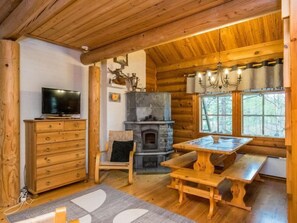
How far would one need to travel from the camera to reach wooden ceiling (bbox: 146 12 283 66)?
3.61 m

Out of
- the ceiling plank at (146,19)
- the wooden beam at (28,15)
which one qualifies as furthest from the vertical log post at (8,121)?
the ceiling plank at (146,19)

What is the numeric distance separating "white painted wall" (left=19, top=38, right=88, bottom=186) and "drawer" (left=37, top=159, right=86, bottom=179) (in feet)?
→ 1.61

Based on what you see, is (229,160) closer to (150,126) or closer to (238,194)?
(238,194)

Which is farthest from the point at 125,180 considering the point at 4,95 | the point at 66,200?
the point at 4,95

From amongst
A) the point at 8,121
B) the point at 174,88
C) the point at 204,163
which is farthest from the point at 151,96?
the point at 8,121

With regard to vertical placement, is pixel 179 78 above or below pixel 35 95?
above

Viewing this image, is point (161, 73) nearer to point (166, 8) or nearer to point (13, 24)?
point (166, 8)

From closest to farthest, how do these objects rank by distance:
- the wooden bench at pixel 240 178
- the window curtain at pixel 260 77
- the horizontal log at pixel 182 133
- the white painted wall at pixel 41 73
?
the wooden bench at pixel 240 178
the white painted wall at pixel 41 73
the window curtain at pixel 260 77
the horizontal log at pixel 182 133

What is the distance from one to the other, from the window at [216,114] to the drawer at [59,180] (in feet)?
9.84

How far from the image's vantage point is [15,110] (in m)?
2.70

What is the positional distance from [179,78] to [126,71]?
1.44 meters

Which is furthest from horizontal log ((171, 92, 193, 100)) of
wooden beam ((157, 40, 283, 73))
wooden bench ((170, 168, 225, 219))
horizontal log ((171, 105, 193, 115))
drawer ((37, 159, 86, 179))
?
drawer ((37, 159, 86, 179))

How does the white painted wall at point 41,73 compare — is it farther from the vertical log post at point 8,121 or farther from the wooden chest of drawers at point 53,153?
the vertical log post at point 8,121

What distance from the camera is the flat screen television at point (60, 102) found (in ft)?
10.2
